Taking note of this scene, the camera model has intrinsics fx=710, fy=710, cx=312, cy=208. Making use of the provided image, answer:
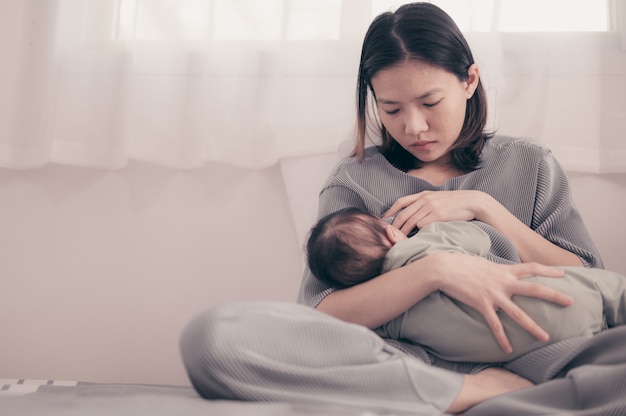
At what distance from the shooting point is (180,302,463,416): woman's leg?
2.99 ft

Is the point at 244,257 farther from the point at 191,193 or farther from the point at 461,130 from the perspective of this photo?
the point at 461,130

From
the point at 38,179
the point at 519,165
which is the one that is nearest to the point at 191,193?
the point at 38,179

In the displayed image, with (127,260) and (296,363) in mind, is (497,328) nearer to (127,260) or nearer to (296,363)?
(296,363)

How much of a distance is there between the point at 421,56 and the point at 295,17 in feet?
1.51

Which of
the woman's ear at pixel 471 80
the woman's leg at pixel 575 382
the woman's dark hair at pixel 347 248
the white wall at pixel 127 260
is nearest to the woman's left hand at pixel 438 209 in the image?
the woman's dark hair at pixel 347 248

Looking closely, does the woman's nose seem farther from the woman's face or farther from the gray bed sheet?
the gray bed sheet

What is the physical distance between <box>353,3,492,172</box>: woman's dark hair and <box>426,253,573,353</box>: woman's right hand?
0.39m

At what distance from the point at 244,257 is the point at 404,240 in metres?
0.63

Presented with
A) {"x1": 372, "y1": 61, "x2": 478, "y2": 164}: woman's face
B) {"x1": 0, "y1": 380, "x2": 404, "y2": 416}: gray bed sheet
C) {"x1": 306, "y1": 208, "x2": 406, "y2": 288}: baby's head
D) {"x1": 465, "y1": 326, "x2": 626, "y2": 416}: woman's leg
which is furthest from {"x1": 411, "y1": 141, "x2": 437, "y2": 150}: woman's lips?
{"x1": 0, "y1": 380, "x2": 404, "y2": 416}: gray bed sheet

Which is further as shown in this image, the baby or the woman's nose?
the woman's nose

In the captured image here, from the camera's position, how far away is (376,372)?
37.4 inches

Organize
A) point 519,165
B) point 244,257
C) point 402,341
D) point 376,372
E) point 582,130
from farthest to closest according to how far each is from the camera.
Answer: point 244,257 < point 582,130 < point 519,165 < point 402,341 < point 376,372

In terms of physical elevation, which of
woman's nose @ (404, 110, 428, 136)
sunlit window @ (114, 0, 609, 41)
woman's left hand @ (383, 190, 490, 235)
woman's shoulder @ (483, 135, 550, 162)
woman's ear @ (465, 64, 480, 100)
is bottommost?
woman's left hand @ (383, 190, 490, 235)

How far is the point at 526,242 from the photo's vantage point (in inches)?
53.6
